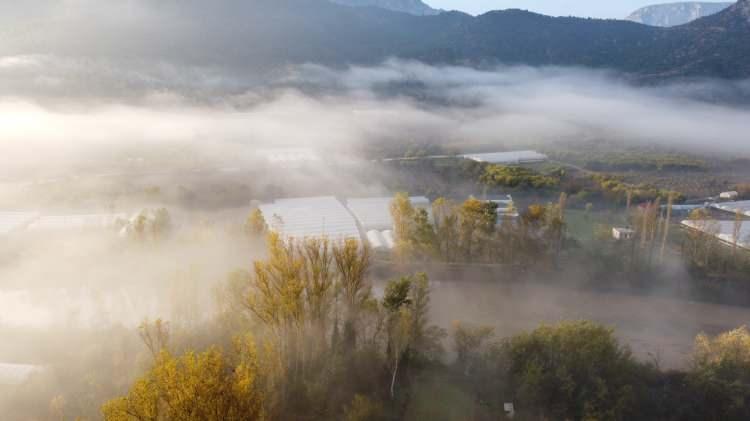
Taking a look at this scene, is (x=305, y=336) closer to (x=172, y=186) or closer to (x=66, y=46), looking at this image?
(x=172, y=186)

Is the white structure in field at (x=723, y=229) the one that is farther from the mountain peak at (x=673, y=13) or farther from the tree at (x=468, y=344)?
the mountain peak at (x=673, y=13)

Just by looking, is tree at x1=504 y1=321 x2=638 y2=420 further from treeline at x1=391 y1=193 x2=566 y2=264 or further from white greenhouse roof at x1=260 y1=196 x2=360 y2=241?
white greenhouse roof at x1=260 y1=196 x2=360 y2=241

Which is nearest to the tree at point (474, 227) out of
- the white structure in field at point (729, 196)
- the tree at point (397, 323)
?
the tree at point (397, 323)

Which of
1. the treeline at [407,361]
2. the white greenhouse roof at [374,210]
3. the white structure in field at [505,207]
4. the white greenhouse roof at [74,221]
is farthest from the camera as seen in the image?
the white structure in field at [505,207]

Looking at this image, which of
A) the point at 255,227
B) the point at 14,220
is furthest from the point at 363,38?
the point at 255,227

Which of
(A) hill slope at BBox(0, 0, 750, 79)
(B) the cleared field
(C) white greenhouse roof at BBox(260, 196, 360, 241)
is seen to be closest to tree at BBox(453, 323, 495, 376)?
(B) the cleared field

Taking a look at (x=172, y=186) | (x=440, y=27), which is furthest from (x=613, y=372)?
(x=440, y=27)

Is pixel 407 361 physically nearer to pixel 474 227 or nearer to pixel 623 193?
pixel 474 227
